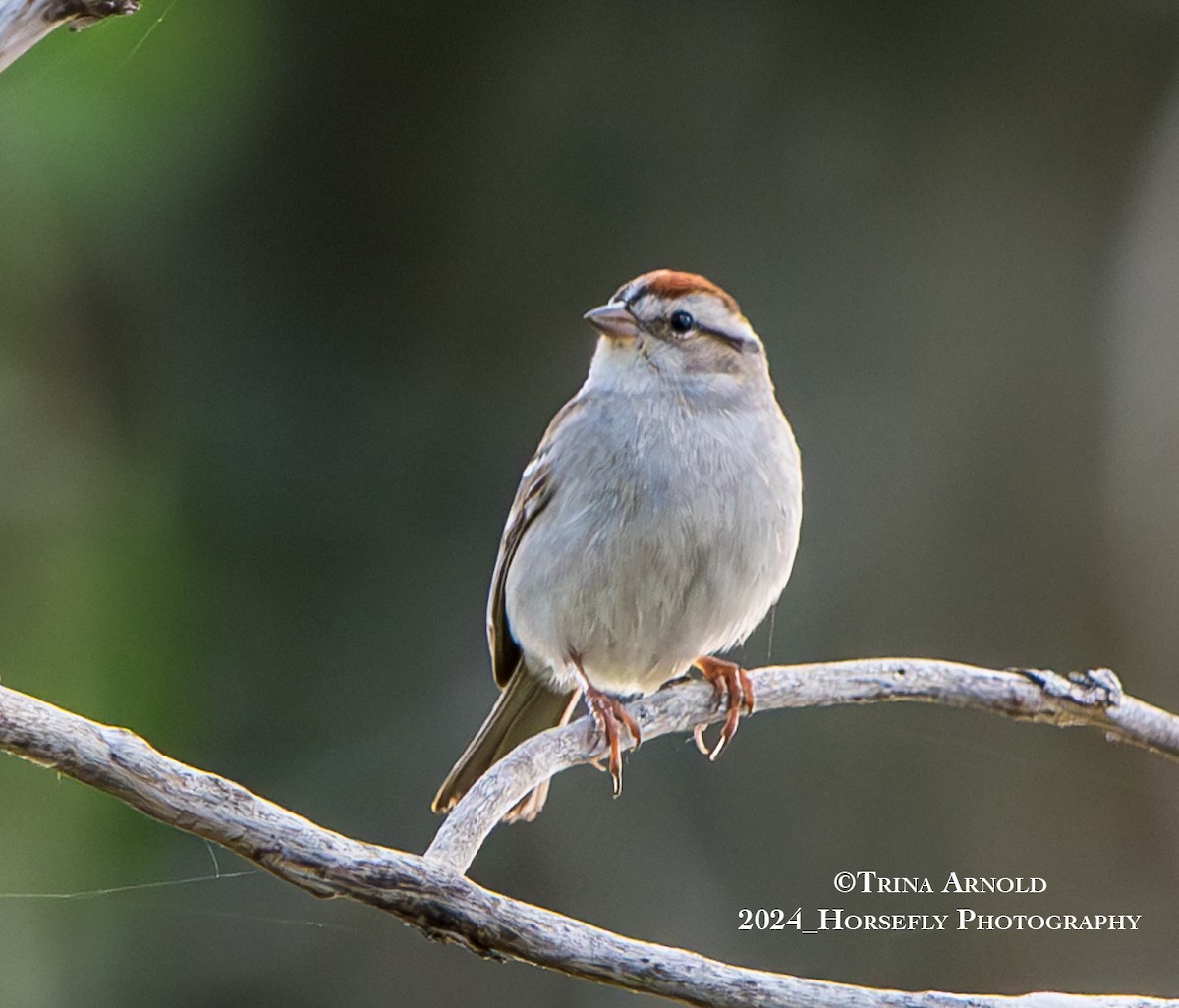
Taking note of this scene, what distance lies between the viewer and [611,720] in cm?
232

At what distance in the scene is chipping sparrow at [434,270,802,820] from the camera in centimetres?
232

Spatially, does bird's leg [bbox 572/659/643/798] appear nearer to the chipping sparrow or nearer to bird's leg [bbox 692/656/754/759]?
the chipping sparrow

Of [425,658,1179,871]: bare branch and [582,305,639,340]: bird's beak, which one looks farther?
[582,305,639,340]: bird's beak

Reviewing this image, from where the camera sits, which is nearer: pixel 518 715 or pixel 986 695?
pixel 986 695

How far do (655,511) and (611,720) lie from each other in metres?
0.36

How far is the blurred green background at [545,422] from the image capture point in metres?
3.19

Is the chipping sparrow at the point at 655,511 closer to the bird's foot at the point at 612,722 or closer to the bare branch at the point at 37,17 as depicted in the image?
the bird's foot at the point at 612,722

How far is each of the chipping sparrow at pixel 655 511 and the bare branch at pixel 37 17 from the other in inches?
41.6

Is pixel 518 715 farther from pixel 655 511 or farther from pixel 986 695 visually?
pixel 986 695

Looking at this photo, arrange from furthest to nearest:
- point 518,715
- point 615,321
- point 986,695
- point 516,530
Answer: point 518,715 → point 516,530 → point 615,321 → point 986,695

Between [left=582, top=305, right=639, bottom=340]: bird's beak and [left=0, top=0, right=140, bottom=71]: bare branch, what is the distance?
3.42ft

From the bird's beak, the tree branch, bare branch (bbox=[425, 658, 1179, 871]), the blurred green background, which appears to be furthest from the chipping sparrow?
the blurred green background

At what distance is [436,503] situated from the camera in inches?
141

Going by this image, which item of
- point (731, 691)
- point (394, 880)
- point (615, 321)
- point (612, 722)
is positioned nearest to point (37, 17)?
point (394, 880)
